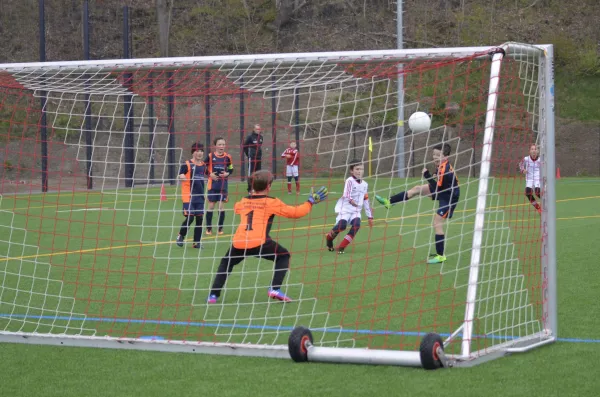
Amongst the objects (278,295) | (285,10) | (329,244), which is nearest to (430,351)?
(278,295)

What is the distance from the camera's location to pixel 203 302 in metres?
8.84

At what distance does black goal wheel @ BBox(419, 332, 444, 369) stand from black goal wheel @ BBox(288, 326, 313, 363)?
2.81 feet

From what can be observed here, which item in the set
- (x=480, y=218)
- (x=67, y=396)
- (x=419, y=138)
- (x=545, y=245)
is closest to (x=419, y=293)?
(x=545, y=245)

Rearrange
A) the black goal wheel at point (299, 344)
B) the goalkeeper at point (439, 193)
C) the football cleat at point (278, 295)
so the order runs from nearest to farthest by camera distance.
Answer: the black goal wheel at point (299, 344) < the football cleat at point (278, 295) < the goalkeeper at point (439, 193)

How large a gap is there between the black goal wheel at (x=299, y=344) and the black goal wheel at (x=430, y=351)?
856mm

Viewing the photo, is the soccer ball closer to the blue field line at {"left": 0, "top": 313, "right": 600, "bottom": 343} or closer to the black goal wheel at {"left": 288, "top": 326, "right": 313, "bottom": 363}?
the blue field line at {"left": 0, "top": 313, "right": 600, "bottom": 343}

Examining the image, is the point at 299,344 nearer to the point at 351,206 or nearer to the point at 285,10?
the point at 351,206

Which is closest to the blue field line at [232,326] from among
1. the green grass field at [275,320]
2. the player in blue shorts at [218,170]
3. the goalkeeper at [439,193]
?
the green grass field at [275,320]

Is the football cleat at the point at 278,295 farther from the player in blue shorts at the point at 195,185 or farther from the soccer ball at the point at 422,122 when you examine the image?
the soccer ball at the point at 422,122

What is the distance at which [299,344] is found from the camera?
6102 millimetres

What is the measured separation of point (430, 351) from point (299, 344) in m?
0.93

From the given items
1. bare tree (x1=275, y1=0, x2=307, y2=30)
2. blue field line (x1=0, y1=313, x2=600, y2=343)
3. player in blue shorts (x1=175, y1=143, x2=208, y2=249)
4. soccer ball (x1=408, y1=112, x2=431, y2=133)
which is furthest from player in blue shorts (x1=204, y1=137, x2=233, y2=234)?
bare tree (x1=275, y1=0, x2=307, y2=30)

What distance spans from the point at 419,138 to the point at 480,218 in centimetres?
2604

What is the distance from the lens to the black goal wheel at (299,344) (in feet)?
20.0
